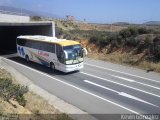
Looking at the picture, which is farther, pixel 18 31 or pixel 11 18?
pixel 18 31

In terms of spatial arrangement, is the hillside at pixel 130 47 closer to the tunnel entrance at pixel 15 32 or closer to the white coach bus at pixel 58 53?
the tunnel entrance at pixel 15 32

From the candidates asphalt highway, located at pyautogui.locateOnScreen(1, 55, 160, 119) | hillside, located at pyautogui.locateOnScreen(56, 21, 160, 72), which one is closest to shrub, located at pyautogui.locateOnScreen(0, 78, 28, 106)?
asphalt highway, located at pyautogui.locateOnScreen(1, 55, 160, 119)

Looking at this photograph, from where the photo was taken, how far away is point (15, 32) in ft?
165

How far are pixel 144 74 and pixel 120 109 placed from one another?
10.4m

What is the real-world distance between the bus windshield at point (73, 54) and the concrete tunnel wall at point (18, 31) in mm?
15760

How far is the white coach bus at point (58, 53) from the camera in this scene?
26.6 meters

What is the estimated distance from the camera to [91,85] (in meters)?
23.4

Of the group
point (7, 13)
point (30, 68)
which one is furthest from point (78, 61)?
point (7, 13)

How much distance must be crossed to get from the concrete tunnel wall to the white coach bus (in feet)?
34.4

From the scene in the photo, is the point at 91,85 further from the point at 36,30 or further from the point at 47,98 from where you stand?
the point at 36,30

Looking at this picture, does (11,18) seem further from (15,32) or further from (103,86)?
(103,86)

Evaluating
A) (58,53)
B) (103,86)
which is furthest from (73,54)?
(103,86)

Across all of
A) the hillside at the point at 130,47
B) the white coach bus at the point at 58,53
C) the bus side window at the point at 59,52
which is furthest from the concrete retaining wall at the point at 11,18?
the bus side window at the point at 59,52

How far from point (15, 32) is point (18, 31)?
3.98 feet
